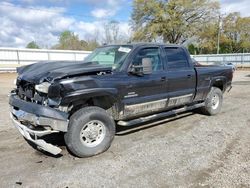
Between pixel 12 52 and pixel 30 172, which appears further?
pixel 12 52

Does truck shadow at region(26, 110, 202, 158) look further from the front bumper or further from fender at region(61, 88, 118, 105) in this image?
fender at region(61, 88, 118, 105)

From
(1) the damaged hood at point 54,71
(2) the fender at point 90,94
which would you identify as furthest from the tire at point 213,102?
(1) the damaged hood at point 54,71

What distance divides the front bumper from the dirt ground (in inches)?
14.8

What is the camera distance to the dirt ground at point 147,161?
11.6 feet

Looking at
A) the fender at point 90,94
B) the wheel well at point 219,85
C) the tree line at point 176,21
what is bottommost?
the wheel well at point 219,85

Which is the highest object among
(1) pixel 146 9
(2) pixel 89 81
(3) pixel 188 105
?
(1) pixel 146 9

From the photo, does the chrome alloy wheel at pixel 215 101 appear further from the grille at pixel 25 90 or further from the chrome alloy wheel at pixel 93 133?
the grille at pixel 25 90

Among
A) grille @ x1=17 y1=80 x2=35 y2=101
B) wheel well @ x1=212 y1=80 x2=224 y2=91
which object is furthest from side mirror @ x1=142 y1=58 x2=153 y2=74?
wheel well @ x1=212 y1=80 x2=224 y2=91

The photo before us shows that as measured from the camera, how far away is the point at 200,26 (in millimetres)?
41344

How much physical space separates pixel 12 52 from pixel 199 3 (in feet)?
97.5

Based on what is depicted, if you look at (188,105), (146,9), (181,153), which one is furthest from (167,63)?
(146,9)

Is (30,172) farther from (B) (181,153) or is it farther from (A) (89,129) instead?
(B) (181,153)

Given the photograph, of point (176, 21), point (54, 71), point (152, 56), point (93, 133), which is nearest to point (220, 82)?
point (152, 56)

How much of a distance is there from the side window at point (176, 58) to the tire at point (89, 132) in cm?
207
